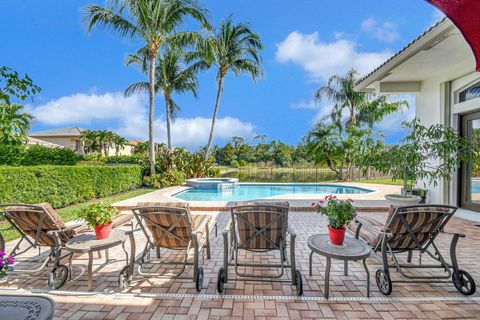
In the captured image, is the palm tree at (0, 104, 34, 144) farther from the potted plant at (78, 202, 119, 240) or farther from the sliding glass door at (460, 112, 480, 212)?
the sliding glass door at (460, 112, 480, 212)

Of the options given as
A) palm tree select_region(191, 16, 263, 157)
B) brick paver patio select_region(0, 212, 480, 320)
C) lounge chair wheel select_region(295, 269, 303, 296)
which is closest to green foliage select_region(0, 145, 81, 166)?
palm tree select_region(191, 16, 263, 157)

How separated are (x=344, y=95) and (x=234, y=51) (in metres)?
8.79

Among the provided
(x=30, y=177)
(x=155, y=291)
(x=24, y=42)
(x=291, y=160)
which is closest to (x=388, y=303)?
(x=155, y=291)

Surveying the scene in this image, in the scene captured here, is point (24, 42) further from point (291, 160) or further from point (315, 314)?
point (291, 160)

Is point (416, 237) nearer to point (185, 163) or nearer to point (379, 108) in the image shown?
point (185, 163)

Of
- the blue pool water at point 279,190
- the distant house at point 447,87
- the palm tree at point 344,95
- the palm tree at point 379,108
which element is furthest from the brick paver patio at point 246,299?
the palm tree at point 379,108

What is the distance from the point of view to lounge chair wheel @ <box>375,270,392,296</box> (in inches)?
108

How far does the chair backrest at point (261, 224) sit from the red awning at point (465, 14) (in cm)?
220

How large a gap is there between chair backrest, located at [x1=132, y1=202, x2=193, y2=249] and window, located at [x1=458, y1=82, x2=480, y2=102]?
8.06m

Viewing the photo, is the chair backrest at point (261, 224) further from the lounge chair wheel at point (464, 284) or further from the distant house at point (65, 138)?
the distant house at point (65, 138)

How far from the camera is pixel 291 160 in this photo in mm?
33375

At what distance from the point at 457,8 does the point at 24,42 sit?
17505 millimetres

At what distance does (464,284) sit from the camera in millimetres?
2834

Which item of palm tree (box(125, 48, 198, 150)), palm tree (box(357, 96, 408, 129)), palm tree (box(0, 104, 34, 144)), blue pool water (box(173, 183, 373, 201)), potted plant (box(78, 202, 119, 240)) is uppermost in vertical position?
palm tree (box(125, 48, 198, 150))
